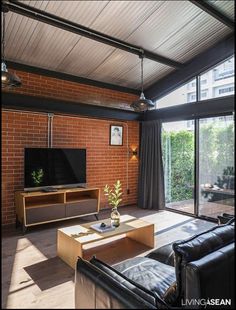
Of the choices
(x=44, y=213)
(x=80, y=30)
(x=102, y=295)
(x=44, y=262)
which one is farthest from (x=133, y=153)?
(x=102, y=295)

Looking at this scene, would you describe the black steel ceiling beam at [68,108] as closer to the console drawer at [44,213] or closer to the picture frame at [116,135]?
the picture frame at [116,135]

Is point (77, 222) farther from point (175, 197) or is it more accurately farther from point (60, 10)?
point (60, 10)

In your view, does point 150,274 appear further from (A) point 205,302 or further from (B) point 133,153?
(B) point 133,153

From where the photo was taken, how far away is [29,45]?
3.44 m

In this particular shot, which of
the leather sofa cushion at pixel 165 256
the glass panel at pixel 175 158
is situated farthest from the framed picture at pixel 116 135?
the leather sofa cushion at pixel 165 256

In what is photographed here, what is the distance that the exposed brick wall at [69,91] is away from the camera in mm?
4000

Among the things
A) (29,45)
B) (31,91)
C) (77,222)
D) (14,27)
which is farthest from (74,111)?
(77,222)

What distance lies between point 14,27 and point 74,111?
1498 mm

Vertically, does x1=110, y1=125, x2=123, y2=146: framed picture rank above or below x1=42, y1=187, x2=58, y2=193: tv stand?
above

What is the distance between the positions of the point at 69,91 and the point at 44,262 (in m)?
3.01

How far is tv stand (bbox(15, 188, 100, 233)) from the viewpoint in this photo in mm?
3532

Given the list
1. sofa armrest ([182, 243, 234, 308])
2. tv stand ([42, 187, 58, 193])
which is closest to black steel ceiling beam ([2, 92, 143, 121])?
tv stand ([42, 187, 58, 193])

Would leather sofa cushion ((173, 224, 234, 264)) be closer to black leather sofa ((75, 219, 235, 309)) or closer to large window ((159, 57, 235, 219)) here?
black leather sofa ((75, 219, 235, 309))

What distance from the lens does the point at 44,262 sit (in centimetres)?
266
